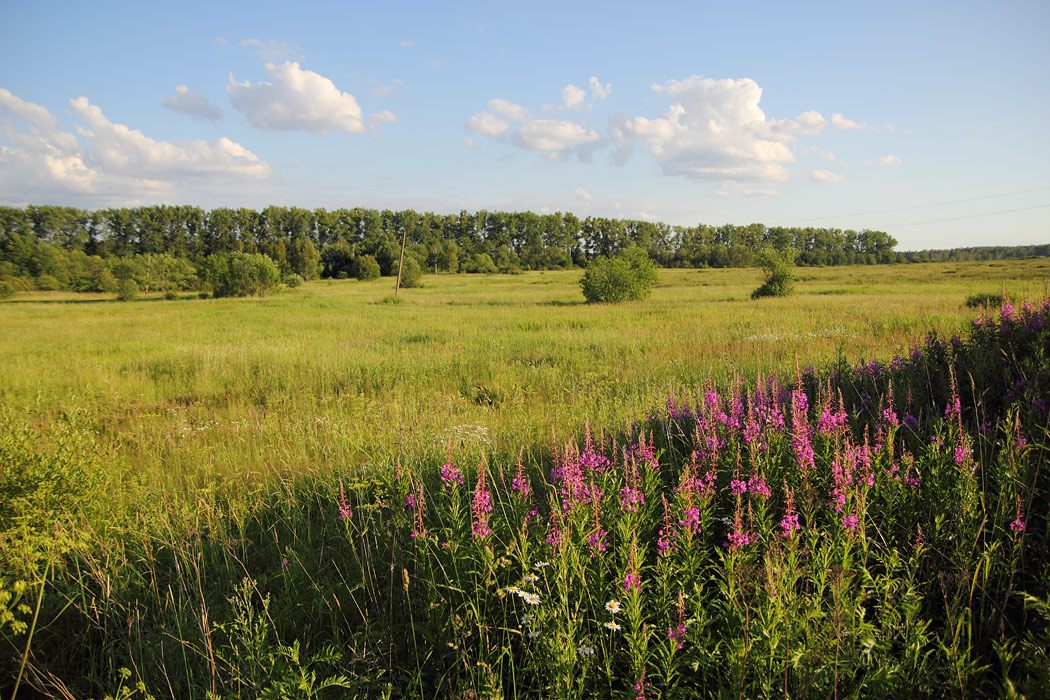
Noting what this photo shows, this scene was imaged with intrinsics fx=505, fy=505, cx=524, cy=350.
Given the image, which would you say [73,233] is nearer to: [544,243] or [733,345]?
[544,243]

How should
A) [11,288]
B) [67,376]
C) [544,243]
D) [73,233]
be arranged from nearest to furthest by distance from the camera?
[67,376] < [11,288] < [73,233] < [544,243]

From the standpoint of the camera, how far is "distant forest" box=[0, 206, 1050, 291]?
69.1 meters

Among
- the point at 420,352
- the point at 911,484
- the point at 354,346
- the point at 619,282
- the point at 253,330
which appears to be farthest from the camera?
the point at 619,282

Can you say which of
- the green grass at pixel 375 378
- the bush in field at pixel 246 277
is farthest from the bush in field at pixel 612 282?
the bush in field at pixel 246 277

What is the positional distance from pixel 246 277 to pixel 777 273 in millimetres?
46467

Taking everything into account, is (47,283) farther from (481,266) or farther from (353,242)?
(481,266)

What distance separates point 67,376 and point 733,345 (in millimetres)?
14781

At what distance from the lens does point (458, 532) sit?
9.40ft

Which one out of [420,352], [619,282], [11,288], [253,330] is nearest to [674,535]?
[420,352]

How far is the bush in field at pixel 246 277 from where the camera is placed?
4859 centimetres

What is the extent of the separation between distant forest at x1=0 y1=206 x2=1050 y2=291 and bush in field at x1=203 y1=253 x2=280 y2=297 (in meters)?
13.0

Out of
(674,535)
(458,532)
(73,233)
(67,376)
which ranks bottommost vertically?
(67,376)

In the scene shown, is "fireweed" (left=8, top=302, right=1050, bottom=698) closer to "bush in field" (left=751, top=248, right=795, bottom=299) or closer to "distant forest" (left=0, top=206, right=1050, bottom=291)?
"bush in field" (left=751, top=248, right=795, bottom=299)

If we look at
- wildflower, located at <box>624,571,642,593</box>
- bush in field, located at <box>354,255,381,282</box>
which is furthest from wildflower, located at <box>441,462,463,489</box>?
bush in field, located at <box>354,255,381,282</box>
